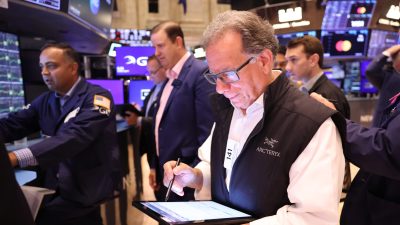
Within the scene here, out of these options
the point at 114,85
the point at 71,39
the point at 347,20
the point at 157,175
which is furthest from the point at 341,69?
the point at 157,175

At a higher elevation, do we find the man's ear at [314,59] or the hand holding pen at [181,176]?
the man's ear at [314,59]

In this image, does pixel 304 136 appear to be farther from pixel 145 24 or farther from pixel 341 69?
pixel 145 24

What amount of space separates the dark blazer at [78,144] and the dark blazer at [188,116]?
364 mm

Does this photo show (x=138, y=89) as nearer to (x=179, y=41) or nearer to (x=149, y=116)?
(x=149, y=116)

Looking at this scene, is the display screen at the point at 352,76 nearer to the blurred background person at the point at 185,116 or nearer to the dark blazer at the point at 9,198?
the blurred background person at the point at 185,116

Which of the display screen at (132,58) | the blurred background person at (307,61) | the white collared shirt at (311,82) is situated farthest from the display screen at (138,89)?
the white collared shirt at (311,82)

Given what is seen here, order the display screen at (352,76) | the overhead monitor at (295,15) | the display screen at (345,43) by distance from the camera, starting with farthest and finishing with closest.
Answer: the display screen at (352,76) < the display screen at (345,43) < the overhead monitor at (295,15)

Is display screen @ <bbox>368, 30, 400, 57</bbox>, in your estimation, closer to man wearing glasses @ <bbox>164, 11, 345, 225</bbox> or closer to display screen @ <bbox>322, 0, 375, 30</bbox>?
display screen @ <bbox>322, 0, 375, 30</bbox>

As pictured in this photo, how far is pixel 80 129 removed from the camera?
2.02m

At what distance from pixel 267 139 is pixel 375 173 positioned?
18.3 inches

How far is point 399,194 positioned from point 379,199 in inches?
2.8

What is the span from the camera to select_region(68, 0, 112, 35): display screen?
3.29 meters

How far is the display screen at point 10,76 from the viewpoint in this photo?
9.21ft

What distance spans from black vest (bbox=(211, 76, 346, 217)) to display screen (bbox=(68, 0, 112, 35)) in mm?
2480
